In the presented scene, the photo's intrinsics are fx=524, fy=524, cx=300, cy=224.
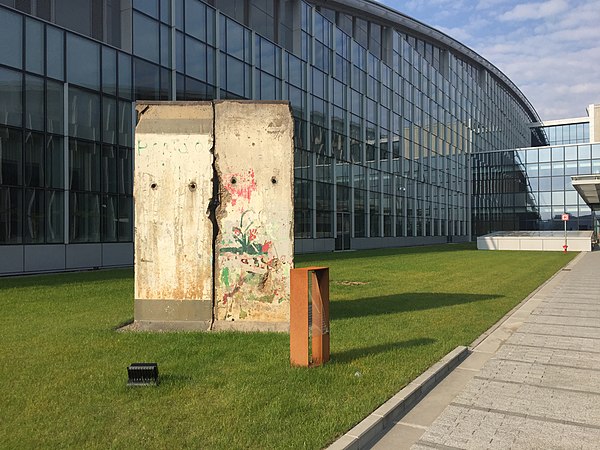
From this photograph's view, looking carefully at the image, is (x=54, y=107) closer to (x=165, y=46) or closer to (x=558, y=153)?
(x=165, y=46)

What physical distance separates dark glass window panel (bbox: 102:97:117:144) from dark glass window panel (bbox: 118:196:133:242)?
281 cm

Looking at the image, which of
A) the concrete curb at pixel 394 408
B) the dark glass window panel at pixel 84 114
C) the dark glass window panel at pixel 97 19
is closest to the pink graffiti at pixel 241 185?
the concrete curb at pixel 394 408

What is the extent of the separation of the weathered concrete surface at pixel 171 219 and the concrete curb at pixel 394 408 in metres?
4.09

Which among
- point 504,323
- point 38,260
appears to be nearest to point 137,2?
point 38,260

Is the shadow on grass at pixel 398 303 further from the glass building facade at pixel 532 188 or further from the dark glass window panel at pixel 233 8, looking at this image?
the glass building facade at pixel 532 188

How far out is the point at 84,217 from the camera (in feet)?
75.4

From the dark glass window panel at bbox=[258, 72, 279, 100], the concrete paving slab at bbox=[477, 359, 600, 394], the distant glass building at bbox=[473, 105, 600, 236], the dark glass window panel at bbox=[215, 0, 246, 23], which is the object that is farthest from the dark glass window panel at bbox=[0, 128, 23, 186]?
the distant glass building at bbox=[473, 105, 600, 236]

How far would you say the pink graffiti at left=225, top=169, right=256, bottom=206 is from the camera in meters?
8.88

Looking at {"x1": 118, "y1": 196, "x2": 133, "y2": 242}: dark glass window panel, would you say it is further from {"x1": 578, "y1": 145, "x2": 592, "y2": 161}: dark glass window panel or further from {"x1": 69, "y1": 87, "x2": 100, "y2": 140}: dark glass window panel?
{"x1": 578, "y1": 145, "x2": 592, "y2": 161}: dark glass window panel

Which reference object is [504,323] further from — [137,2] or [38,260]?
[137,2]

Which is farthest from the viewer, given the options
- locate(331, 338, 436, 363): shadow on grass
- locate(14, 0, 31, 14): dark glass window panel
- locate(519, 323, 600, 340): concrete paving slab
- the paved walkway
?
locate(14, 0, 31, 14): dark glass window panel

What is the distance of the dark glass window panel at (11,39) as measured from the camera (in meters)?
19.8

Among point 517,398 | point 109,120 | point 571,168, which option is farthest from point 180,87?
point 571,168

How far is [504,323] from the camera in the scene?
32.2 ft
